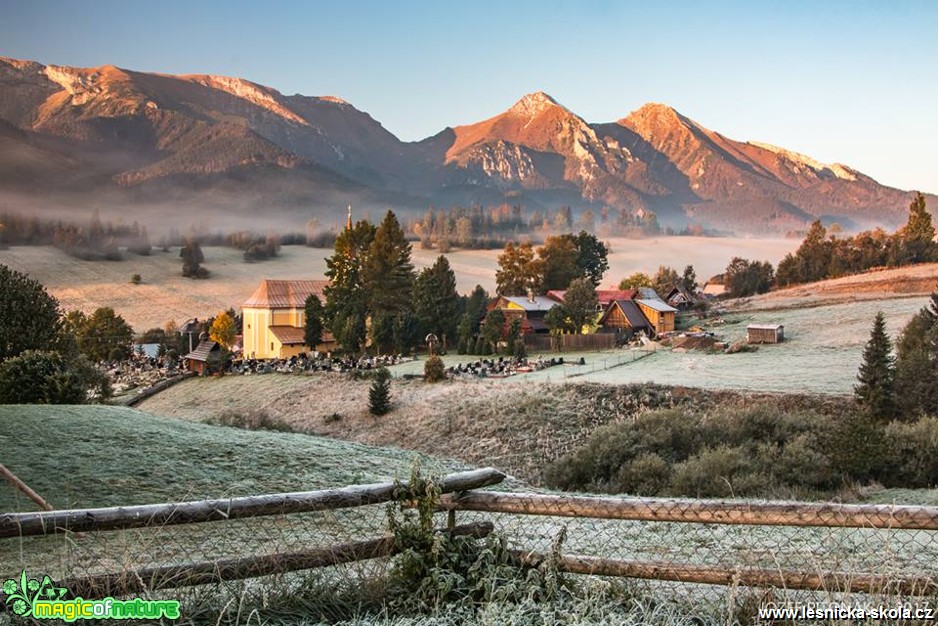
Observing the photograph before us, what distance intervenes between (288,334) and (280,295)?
4.44 m

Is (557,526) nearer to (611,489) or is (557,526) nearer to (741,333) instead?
(611,489)

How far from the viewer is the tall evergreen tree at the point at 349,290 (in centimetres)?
5947

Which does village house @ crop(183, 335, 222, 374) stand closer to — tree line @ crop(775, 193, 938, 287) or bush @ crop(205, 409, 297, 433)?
bush @ crop(205, 409, 297, 433)

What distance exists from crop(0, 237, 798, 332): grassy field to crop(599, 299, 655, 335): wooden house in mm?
29541

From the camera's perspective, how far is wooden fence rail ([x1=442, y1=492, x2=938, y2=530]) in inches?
219

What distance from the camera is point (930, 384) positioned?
2847 cm

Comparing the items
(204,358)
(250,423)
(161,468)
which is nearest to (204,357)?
(204,358)

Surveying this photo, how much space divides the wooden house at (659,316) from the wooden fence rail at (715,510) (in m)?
57.4

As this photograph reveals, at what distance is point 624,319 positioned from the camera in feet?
207

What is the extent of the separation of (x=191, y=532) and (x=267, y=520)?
2.06 m

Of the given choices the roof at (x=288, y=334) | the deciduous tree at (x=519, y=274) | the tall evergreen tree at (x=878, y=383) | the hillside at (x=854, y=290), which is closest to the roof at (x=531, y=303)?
the deciduous tree at (x=519, y=274)

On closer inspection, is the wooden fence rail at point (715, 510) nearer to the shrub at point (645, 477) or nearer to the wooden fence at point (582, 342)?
the shrub at point (645, 477)

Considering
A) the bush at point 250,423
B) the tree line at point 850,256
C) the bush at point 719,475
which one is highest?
the tree line at point 850,256

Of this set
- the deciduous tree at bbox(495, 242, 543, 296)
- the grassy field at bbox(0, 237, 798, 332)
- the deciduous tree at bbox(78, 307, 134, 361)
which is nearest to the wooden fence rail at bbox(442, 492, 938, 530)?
the deciduous tree at bbox(78, 307, 134, 361)
